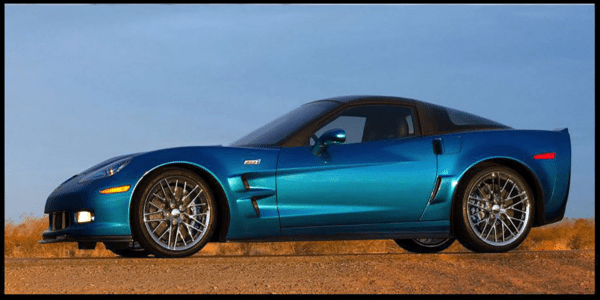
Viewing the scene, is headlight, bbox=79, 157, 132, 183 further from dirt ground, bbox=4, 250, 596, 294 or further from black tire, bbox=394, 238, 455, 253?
black tire, bbox=394, 238, 455, 253

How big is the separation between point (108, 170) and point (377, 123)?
278cm

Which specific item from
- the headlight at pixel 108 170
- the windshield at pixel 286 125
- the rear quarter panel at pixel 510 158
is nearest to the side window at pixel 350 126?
the windshield at pixel 286 125

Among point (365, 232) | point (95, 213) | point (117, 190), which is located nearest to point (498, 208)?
point (365, 232)

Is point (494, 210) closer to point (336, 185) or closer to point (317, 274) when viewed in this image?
point (336, 185)

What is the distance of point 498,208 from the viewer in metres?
8.93

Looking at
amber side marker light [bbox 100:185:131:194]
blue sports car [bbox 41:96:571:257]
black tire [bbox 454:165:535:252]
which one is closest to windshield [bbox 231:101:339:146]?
blue sports car [bbox 41:96:571:257]

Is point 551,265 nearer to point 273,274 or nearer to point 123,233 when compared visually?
point 273,274

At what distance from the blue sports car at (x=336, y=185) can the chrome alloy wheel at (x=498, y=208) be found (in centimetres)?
1

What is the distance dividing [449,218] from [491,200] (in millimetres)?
527

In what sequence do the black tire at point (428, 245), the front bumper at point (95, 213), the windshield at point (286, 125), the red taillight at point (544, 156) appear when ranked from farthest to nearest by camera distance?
the black tire at point (428, 245), the red taillight at point (544, 156), the windshield at point (286, 125), the front bumper at point (95, 213)

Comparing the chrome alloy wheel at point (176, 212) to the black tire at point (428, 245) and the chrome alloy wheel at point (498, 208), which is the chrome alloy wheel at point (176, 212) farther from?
the black tire at point (428, 245)

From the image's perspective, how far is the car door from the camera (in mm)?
8117

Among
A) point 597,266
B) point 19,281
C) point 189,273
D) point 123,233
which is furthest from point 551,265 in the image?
point 19,281

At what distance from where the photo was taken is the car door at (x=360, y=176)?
8.12m
